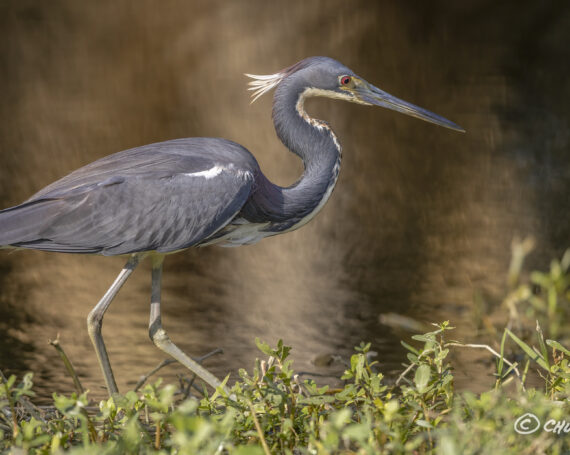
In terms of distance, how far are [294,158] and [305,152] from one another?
3.89 metres

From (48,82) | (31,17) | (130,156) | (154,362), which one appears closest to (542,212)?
(154,362)

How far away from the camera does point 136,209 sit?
3412mm

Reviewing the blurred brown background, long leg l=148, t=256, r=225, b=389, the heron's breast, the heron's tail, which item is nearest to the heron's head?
the heron's breast

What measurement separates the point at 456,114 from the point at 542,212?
8.13ft

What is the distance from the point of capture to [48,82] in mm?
9617

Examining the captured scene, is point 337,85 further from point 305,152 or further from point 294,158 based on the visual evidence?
point 294,158

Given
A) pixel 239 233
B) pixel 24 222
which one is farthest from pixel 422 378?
pixel 24 222

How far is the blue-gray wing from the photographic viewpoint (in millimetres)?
3377

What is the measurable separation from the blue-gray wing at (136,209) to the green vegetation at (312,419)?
24.2 inches

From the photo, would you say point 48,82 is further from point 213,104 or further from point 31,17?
point 213,104

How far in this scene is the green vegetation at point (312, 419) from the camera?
6.84ft

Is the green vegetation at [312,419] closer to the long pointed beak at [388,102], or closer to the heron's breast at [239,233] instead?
the heron's breast at [239,233]

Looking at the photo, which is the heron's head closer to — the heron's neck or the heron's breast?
the heron's neck

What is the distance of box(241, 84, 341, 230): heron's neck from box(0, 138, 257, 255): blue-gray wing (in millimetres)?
338
